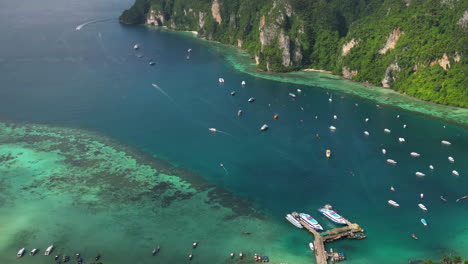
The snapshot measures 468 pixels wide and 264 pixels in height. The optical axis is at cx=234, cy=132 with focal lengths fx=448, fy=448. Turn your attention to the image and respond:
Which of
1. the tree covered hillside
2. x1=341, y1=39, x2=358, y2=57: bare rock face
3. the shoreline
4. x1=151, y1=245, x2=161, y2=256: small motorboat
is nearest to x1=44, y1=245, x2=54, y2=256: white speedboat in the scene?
x1=151, y1=245, x2=161, y2=256: small motorboat

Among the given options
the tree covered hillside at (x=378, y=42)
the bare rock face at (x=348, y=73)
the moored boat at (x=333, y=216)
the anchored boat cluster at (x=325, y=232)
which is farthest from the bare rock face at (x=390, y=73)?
the moored boat at (x=333, y=216)

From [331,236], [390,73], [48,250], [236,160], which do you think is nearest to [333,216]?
[331,236]

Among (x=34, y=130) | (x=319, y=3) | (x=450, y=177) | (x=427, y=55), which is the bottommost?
(x=34, y=130)

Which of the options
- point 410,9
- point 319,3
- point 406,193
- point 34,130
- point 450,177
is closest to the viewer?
point 406,193

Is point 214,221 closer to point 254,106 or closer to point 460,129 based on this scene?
point 254,106

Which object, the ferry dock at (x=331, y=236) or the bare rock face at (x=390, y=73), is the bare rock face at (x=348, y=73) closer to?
the bare rock face at (x=390, y=73)

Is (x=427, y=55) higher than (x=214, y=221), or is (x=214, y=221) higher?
(x=427, y=55)

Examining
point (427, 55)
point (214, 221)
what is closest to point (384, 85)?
point (427, 55)

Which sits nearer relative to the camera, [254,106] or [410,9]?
[254,106]

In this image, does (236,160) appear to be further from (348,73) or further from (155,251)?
(348,73)
